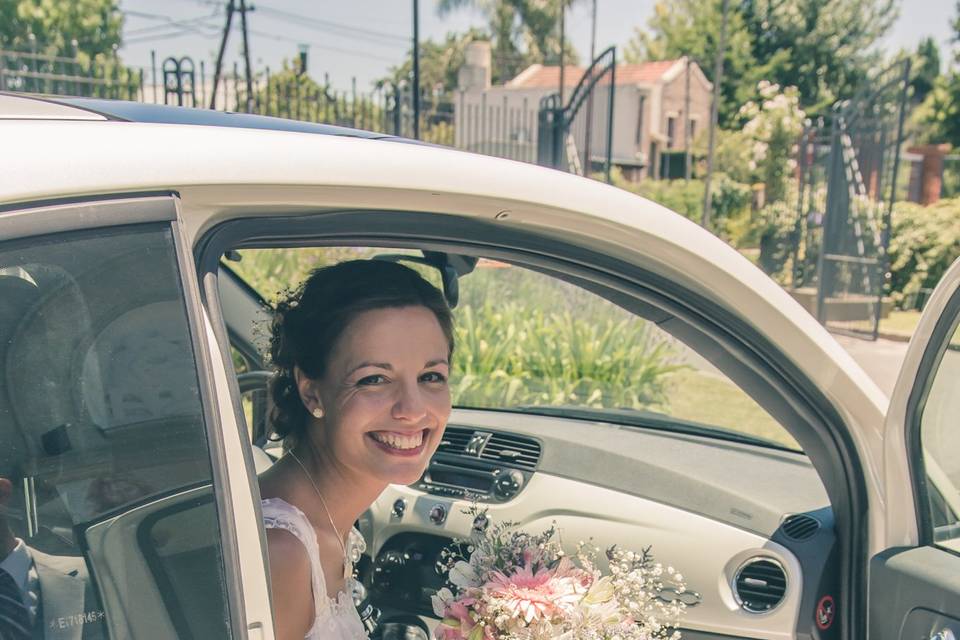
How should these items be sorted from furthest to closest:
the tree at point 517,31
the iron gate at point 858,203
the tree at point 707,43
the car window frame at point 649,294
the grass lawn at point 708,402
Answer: the tree at point 517,31 → the tree at point 707,43 → the iron gate at point 858,203 → the grass lawn at point 708,402 → the car window frame at point 649,294

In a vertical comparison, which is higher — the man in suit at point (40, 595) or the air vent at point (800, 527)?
the man in suit at point (40, 595)

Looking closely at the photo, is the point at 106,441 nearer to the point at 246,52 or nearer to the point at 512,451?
the point at 512,451

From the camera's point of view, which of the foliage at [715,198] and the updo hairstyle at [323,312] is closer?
the updo hairstyle at [323,312]

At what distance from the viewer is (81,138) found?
114 cm

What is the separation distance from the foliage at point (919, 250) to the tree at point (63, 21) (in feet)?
79.4

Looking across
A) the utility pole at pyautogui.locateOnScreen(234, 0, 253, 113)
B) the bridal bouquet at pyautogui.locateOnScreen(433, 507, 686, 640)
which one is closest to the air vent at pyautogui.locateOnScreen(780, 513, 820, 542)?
the bridal bouquet at pyautogui.locateOnScreen(433, 507, 686, 640)

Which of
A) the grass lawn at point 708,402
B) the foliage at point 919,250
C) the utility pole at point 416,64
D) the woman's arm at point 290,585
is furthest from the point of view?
the foliage at point 919,250

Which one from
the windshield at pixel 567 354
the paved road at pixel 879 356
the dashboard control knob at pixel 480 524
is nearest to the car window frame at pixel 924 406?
the dashboard control knob at pixel 480 524

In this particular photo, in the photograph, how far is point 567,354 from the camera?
6.80m

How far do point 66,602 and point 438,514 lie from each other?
1.87 metres

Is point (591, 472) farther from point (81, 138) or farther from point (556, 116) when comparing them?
point (556, 116)

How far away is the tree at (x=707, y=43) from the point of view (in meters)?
51.4

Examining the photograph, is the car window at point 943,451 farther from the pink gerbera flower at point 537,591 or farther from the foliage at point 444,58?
the foliage at point 444,58

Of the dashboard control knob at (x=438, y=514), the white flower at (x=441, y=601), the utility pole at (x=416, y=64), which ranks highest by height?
the utility pole at (x=416, y=64)
